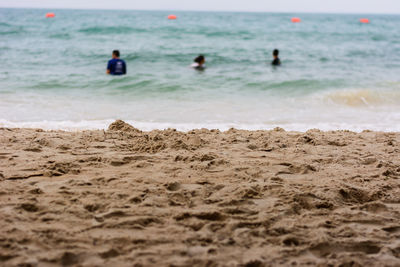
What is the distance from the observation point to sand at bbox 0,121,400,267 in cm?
239

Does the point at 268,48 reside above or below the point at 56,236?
above

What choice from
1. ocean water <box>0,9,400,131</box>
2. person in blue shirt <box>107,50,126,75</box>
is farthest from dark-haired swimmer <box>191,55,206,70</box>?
person in blue shirt <box>107,50,126,75</box>

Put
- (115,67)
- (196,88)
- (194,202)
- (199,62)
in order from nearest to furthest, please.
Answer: (194,202) < (196,88) < (115,67) < (199,62)

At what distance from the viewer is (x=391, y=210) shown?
3.04 metres

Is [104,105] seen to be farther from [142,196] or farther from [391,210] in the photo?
[391,210]

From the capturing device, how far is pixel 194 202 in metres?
3.02

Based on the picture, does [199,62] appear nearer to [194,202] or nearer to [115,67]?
[115,67]

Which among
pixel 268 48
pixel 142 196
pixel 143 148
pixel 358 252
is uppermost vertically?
pixel 268 48

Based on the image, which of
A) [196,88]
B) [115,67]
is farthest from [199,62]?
[115,67]

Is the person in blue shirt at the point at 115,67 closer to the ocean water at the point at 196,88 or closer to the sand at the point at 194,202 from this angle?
the ocean water at the point at 196,88

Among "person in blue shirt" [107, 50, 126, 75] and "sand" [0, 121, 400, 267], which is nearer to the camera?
"sand" [0, 121, 400, 267]

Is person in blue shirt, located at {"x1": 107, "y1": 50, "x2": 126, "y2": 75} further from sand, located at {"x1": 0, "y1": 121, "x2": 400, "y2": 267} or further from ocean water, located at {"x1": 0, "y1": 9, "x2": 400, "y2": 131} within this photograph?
sand, located at {"x1": 0, "y1": 121, "x2": 400, "y2": 267}

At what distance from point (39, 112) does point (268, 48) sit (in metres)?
13.9

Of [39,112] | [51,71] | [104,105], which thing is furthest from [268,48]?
[39,112]
